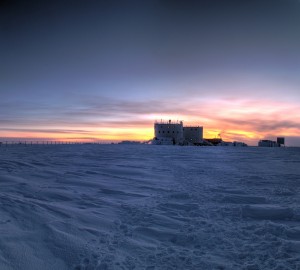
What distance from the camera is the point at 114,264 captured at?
10.3 ft

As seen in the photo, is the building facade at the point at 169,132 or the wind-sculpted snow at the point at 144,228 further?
the building facade at the point at 169,132

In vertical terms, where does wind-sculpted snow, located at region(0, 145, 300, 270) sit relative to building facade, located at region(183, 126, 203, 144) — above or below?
below

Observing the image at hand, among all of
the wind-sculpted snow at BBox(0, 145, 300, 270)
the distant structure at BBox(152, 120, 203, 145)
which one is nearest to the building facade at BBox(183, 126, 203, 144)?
the distant structure at BBox(152, 120, 203, 145)

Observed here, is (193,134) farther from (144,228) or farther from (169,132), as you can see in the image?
(144,228)

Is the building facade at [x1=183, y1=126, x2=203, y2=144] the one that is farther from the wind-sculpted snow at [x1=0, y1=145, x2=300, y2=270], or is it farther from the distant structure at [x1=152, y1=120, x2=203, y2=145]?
the wind-sculpted snow at [x1=0, y1=145, x2=300, y2=270]

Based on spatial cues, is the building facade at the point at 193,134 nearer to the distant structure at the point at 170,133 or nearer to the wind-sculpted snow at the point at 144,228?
the distant structure at the point at 170,133

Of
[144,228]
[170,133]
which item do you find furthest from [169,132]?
[144,228]

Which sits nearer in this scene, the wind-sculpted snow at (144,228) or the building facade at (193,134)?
the wind-sculpted snow at (144,228)

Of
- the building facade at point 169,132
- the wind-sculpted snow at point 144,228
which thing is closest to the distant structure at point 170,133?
the building facade at point 169,132

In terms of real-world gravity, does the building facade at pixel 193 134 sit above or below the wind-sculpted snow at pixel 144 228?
above

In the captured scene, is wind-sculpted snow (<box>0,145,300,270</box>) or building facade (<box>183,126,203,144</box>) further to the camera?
building facade (<box>183,126,203,144</box>)

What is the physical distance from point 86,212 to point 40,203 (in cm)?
111

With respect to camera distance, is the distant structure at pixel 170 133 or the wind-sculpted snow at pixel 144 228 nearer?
the wind-sculpted snow at pixel 144 228

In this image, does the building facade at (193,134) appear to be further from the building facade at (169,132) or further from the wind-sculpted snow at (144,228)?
the wind-sculpted snow at (144,228)
